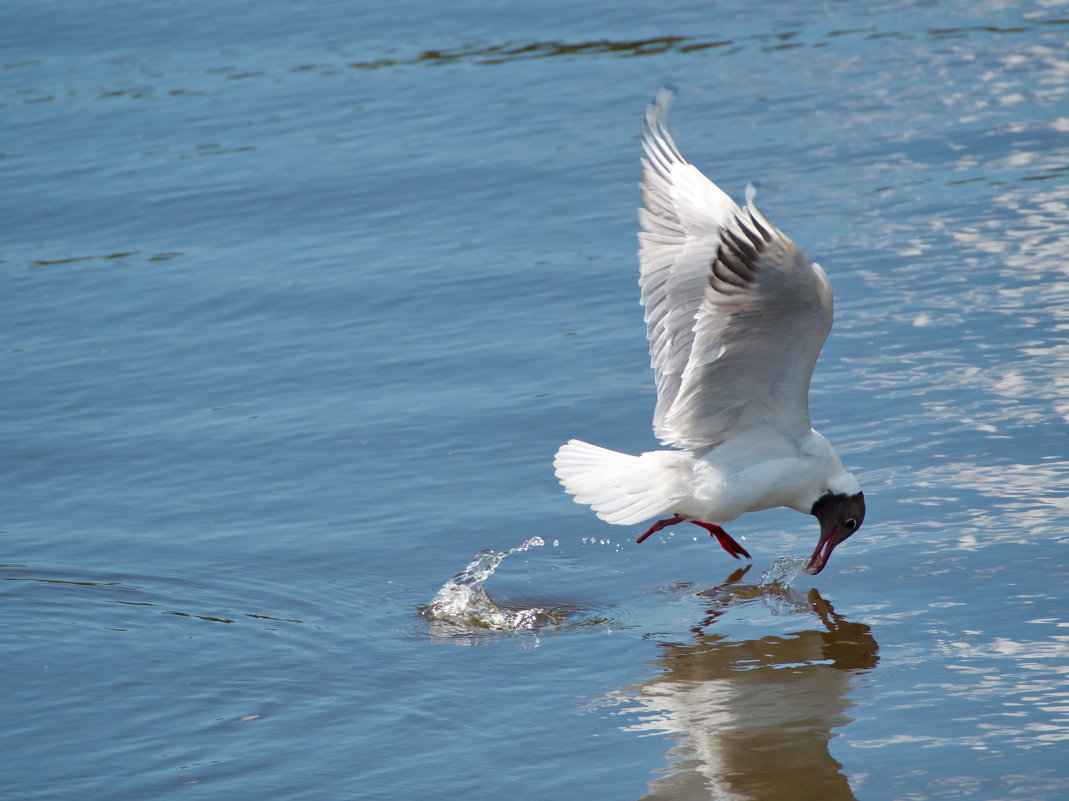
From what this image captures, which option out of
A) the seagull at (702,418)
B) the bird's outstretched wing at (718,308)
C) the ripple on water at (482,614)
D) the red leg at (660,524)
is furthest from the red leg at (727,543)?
the ripple on water at (482,614)

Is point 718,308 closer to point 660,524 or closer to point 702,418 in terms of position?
point 702,418

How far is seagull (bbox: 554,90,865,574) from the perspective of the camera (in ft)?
19.5

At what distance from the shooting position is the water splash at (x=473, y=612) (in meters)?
6.02

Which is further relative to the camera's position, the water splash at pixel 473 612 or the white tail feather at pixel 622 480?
the white tail feather at pixel 622 480

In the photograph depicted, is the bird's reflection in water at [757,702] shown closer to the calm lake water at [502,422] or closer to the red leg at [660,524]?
the calm lake water at [502,422]

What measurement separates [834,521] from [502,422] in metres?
2.18

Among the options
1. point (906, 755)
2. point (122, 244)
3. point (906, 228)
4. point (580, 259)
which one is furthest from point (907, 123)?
point (906, 755)

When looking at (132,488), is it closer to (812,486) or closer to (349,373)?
(349,373)

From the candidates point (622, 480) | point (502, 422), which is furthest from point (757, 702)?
point (502, 422)

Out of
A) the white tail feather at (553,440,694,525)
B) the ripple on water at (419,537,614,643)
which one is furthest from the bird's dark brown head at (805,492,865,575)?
the ripple on water at (419,537,614,643)

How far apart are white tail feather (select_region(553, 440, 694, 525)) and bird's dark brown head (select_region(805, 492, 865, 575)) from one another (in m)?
0.59

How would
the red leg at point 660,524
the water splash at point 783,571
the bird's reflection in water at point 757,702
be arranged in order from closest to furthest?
the bird's reflection in water at point 757,702 → the water splash at point 783,571 → the red leg at point 660,524

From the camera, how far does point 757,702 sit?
17.0 feet

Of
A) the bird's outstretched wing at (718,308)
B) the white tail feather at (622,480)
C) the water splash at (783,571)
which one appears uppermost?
the bird's outstretched wing at (718,308)
